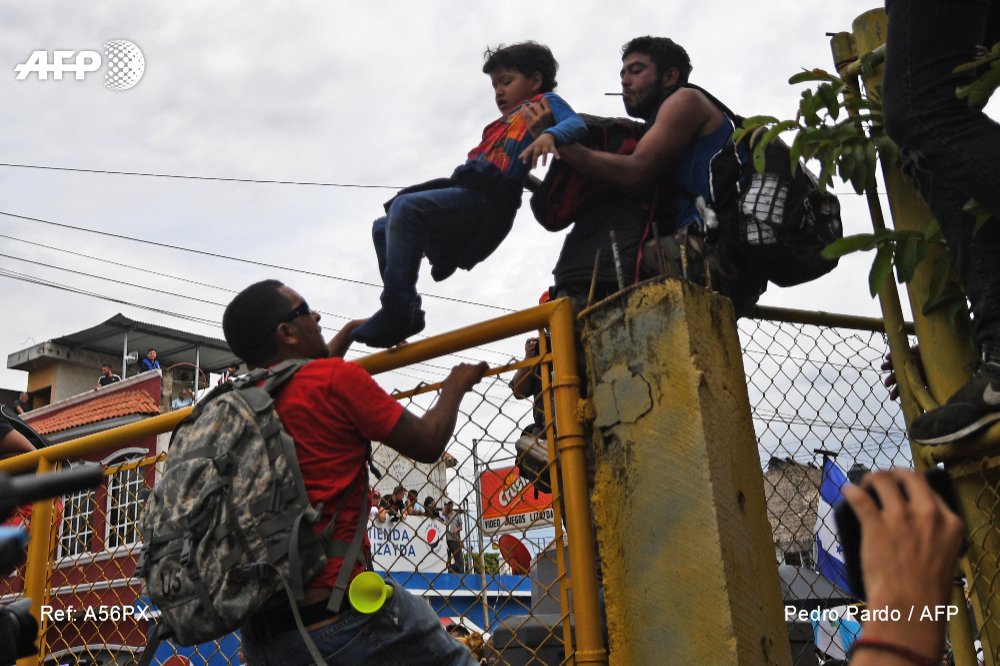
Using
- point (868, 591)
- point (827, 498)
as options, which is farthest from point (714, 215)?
point (868, 591)

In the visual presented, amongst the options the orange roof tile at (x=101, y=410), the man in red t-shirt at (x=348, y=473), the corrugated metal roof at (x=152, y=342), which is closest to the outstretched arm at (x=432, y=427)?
the man in red t-shirt at (x=348, y=473)

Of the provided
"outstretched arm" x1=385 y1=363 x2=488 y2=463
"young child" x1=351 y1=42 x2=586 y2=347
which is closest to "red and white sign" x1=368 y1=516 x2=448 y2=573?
"outstretched arm" x1=385 y1=363 x2=488 y2=463

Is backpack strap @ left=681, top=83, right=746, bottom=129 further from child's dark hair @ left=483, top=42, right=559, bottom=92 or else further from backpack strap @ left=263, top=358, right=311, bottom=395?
backpack strap @ left=263, top=358, right=311, bottom=395

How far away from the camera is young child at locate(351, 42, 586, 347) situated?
3314 millimetres

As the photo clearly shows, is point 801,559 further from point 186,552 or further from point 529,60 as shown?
point 186,552

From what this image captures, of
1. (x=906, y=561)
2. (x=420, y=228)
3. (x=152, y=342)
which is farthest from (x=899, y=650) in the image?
(x=152, y=342)

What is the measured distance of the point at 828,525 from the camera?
3459 mm

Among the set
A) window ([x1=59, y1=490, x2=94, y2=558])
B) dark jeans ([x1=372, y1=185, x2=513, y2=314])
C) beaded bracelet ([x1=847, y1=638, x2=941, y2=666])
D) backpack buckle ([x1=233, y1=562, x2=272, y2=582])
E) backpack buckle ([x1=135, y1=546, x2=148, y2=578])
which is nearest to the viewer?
beaded bracelet ([x1=847, y1=638, x2=941, y2=666])

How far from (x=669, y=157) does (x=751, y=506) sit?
1307 mm

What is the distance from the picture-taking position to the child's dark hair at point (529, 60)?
376cm

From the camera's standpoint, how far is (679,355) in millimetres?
2445

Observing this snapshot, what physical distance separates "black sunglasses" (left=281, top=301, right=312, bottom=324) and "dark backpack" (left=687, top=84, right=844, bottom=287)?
1.27 meters

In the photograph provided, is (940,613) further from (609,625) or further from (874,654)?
(609,625)

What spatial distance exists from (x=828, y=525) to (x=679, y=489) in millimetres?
1353
